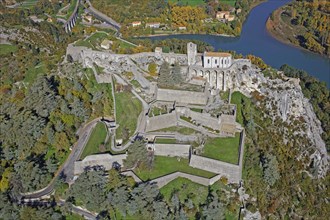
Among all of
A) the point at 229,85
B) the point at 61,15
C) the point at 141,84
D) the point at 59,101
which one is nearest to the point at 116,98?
the point at 141,84

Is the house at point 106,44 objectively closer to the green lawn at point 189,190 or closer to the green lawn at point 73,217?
the green lawn at point 189,190

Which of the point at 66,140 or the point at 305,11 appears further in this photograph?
the point at 305,11

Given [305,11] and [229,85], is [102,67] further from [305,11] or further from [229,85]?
[305,11]

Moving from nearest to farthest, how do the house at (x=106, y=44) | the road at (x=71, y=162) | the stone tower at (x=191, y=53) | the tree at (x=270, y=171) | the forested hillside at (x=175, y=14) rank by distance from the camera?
1. the road at (x=71, y=162)
2. the tree at (x=270, y=171)
3. the stone tower at (x=191, y=53)
4. the house at (x=106, y=44)
5. the forested hillside at (x=175, y=14)

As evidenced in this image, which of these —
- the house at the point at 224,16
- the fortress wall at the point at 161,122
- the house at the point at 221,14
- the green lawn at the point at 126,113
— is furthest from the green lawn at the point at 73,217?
the house at the point at 221,14

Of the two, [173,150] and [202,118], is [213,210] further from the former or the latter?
[202,118]

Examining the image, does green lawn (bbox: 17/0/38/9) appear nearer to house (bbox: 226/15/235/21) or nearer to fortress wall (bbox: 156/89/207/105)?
house (bbox: 226/15/235/21)

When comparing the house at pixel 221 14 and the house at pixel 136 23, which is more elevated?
the house at pixel 221 14
